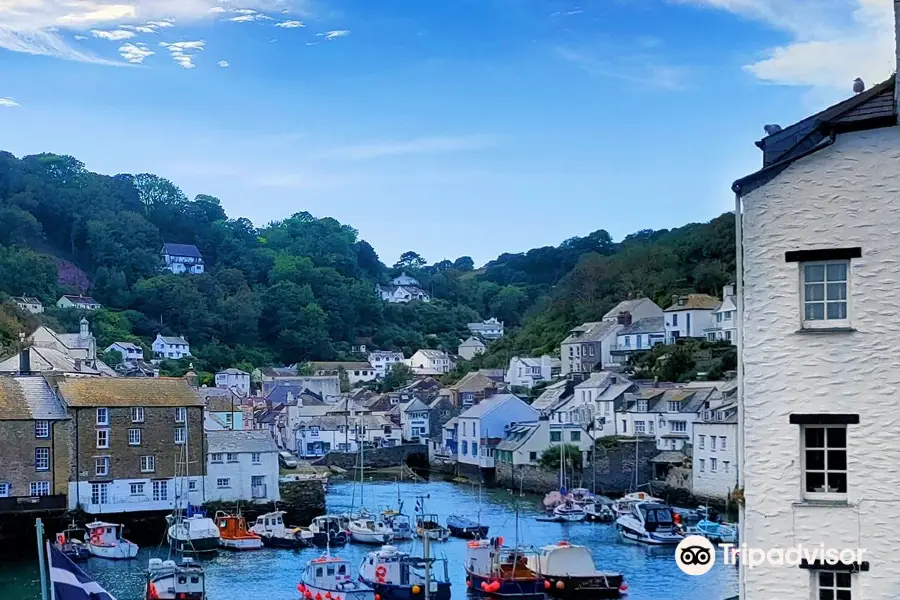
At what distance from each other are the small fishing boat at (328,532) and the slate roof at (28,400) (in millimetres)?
11746

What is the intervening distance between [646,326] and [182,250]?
97333 mm

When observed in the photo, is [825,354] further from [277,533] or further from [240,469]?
[240,469]

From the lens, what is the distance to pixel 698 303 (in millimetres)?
88688

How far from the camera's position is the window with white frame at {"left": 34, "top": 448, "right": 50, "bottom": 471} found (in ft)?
151

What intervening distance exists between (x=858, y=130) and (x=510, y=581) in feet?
82.3

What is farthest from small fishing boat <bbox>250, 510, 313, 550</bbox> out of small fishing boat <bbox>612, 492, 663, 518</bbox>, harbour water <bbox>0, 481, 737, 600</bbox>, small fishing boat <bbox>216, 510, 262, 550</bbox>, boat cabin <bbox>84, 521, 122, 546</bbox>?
small fishing boat <bbox>612, 492, 663, 518</bbox>

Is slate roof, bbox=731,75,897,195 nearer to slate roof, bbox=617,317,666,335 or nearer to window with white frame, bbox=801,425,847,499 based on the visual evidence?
window with white frame, bbox=801,425,847,499

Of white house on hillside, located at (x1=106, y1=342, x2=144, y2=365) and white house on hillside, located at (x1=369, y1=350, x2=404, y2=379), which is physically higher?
white house on hillside, located at (x1=106, y1=342, x2=144, y2=365)

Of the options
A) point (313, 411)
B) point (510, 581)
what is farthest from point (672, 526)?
point (313, 411)

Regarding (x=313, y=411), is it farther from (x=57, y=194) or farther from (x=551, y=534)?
(x=57, y=194)

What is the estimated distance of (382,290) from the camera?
194 meters

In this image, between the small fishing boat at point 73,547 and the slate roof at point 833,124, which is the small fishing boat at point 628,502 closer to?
the small fishing boat at point 73,547

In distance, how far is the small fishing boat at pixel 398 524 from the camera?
4688cm

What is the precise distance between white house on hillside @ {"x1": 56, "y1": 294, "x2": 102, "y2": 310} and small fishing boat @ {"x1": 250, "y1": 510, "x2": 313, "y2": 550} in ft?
298
